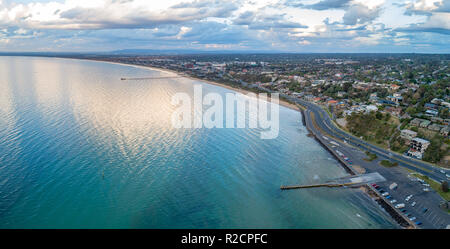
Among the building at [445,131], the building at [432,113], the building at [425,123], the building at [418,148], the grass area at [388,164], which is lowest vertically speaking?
the grass area at [388,164]

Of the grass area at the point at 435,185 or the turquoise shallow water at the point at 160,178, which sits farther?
the grass area at the point at 435,185

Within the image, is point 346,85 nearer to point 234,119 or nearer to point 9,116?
point 234,119

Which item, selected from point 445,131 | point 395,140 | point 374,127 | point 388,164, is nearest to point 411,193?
point 388,164

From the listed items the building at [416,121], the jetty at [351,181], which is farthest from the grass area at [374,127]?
the jetty at [351,181]

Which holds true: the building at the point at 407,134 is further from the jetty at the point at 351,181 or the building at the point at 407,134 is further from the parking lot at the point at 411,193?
the jetty at the point at 351,181

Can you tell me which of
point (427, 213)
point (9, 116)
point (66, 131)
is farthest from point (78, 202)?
point (9, 116)

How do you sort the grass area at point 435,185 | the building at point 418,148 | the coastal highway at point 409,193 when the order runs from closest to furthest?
the coastal highway at point 409,193 → the grass area at point 435,185 → the building at point 418,148
